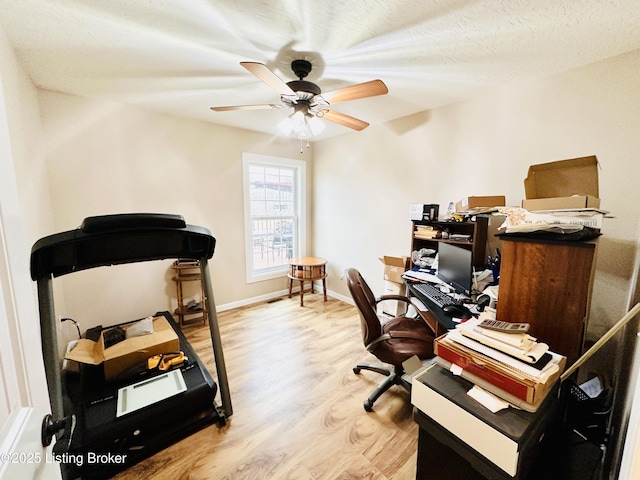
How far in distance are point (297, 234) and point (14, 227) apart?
369 cm

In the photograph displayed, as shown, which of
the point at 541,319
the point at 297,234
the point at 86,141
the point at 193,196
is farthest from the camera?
the point at 297,234

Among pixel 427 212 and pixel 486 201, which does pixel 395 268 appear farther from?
pixel 486 201

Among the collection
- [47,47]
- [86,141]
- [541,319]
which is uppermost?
[47,47]

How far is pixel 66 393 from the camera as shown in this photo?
1.75 metres

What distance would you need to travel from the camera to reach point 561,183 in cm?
149

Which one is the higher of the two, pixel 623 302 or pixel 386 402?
pixel 623 302

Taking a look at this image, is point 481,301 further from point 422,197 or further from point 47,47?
point 47,47

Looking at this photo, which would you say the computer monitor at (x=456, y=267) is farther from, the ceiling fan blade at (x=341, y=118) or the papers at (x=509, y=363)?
the ceiling fan blade at (x=341, y=118)

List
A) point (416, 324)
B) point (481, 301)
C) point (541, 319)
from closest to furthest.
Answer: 1. point (541, 319)
2. point (481, 301)
3. point (416, 324)

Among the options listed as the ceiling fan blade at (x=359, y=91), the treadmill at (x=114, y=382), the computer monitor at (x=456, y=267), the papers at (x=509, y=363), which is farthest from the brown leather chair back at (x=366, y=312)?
the ceiling fan blade at (x=359, y=91)

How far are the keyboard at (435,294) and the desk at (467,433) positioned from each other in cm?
80

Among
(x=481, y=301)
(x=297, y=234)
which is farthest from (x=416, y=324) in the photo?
(x=297, y=234)

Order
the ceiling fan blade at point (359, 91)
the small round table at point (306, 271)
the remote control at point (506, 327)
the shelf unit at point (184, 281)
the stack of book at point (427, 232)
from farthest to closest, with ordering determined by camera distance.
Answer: the small round table at point (306, 271) < the shelf unit at point (184, 281) < the stack of book at point (427, 232) < the ceiling fan blade at point (359, 91) < the remote control at point (506, 327)

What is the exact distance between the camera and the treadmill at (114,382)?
124 centimetres
